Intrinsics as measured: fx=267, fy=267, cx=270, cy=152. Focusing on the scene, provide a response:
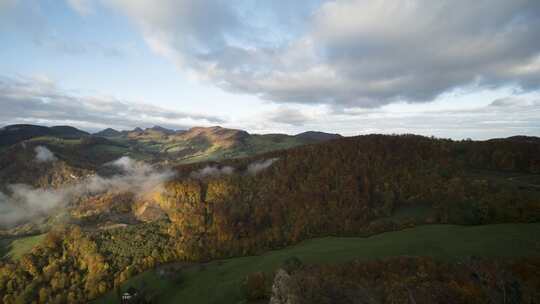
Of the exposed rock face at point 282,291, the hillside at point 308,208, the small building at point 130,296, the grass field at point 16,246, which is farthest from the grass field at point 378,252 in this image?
the grass field at point 16,246

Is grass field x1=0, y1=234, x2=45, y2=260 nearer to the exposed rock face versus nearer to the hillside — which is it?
the hillside

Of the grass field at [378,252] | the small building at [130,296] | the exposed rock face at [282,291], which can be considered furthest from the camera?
the small building at [130,296]

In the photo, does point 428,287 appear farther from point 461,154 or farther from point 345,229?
point 461,154

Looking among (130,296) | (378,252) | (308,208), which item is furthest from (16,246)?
(378,252)

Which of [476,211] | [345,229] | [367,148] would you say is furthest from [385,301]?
[367,148]

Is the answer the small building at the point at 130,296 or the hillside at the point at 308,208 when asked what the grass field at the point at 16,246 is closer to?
the hillside at the point at 308,208

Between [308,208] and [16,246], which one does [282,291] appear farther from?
[16,246]
